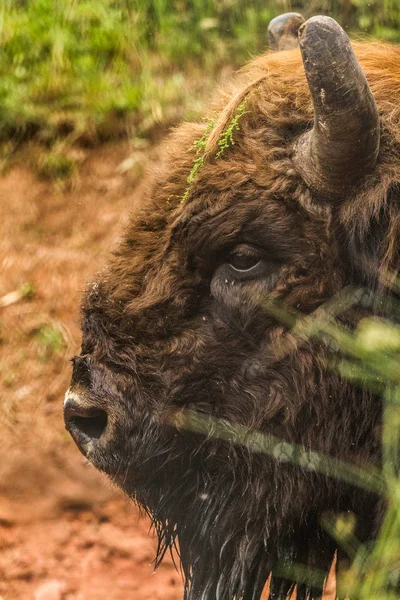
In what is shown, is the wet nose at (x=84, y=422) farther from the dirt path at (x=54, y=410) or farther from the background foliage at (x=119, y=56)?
the background foliage at (x=119, y=56)

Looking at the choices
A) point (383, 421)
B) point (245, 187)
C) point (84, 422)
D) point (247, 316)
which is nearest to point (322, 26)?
point (245, 187)

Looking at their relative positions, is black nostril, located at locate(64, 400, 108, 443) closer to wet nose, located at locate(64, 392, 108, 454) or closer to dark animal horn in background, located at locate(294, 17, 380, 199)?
wet nose, located at locate(64, 392, 108, 454)

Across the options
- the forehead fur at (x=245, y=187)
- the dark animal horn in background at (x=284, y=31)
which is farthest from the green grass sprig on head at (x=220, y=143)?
the dark animal horn in background at (x=284, y=31)

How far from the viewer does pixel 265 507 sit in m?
3.44

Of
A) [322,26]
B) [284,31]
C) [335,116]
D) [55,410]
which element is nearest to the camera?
[322,26]

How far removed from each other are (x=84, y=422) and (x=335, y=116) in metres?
1.34

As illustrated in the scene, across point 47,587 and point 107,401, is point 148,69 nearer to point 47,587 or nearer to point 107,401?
point 47,587

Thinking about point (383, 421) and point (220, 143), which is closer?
point (383, 421)

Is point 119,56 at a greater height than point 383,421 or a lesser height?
lesser

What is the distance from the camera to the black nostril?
332 cm

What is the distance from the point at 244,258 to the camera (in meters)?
3.25

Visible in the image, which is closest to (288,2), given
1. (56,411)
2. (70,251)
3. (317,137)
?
(70,251)

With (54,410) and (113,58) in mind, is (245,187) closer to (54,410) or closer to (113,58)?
(54,410)

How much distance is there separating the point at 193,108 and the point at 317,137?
3.63 metres
